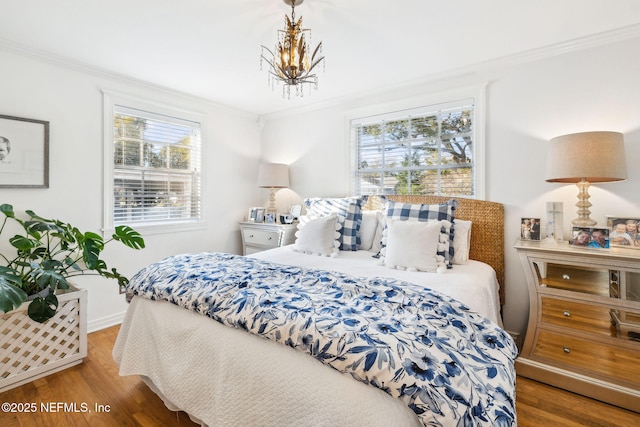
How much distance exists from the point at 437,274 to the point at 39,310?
2505 mm

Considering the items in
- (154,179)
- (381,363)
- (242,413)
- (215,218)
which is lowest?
(242,413)

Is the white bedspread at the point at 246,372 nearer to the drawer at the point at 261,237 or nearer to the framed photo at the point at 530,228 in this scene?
the framed photo at the point at 530,228

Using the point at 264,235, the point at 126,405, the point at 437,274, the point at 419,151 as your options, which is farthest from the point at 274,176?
the point at 126,405

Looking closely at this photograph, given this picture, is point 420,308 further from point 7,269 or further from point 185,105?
point 185,105

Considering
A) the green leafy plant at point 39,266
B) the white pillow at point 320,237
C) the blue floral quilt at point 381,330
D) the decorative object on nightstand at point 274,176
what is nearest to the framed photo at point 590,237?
the blue floral quilt at point 381,330

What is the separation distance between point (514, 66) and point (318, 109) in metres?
2.03

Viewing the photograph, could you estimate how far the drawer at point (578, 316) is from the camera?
6.16 feet

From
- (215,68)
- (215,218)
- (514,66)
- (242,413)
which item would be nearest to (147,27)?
(215,68)

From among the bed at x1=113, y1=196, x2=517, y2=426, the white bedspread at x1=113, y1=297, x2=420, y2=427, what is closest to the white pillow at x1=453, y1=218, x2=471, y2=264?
the bed at x1=113, y1=196, x2=517, y2=426

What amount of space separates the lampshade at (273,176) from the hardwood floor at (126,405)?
2317mm

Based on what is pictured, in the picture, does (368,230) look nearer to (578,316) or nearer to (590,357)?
(578,316)

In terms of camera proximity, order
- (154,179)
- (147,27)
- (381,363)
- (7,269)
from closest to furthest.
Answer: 1. (381,363)
2. (7,269)
3. (147,27)
4. (154,179)

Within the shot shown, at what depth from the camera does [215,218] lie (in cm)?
377

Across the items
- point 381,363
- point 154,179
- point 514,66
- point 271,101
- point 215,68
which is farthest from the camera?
point 271,101
